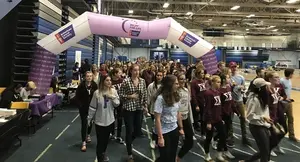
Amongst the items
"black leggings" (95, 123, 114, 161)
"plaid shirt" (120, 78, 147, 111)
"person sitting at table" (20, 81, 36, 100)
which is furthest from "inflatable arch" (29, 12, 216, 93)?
"black leggings" (95, 123, 114, 161)

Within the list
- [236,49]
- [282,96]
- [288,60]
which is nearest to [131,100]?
[282,96]

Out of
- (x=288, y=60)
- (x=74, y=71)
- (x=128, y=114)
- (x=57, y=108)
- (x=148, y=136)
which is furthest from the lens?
(x=288, y=60)

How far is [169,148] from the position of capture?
3.16 m

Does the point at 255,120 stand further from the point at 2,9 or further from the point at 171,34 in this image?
the point at 2,9

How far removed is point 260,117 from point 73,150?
3444 mm

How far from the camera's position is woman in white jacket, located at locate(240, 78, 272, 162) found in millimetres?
3836

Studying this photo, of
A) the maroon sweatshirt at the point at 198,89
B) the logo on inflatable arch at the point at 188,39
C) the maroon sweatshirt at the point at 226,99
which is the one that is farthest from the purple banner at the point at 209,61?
the maroon sweatshirt at the point at 226,99

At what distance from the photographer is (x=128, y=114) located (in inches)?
178

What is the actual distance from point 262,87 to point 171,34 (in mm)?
3695

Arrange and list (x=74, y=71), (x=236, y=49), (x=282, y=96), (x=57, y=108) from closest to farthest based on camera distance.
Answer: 1. (x=282, y=96)
2. (x=57, y=108)
3. (x=74, y=71)
4. (x=236, y=49)

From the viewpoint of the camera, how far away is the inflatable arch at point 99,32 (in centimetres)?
666

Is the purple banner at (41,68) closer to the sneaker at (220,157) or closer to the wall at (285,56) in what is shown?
the sneaker at (220,157)

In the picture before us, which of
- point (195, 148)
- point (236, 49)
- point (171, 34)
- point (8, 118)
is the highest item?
point (236, 49)

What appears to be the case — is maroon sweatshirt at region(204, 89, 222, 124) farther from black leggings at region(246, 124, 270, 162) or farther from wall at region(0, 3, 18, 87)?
wall at region(0, 3, 18, 87)
